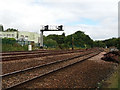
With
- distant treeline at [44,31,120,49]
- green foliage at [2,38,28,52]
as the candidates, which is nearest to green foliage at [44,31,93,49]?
distant treeline at [44,31,120,49]

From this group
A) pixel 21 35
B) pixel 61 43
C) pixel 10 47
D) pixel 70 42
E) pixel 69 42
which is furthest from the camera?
pixel 61 43

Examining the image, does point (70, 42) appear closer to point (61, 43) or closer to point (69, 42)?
point (69, 42)

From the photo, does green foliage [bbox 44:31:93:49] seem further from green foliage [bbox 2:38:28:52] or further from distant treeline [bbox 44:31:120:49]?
green foliage [bbox 2:38:28:52]

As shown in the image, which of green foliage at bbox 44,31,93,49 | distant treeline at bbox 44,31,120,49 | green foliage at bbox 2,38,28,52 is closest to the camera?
green foliage at bbox 2,38,28,52

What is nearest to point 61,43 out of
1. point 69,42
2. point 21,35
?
point 69,42

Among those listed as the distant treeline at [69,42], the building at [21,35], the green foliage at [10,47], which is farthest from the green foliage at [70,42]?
the green foliage at [10,47]

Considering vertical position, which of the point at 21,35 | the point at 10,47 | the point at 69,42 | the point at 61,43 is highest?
the point at 21,35

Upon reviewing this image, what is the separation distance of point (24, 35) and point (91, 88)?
63.5m

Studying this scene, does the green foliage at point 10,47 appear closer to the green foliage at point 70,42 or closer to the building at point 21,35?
the green foliage at point 70,42

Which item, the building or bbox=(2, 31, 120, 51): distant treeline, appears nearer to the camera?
bbox=(2, 31, 120, 51): distant treeline

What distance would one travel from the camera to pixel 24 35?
67.2m

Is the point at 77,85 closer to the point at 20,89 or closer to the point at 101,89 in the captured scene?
the point at 101,89

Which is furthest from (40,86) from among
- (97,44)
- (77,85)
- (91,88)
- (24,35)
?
(97,44)

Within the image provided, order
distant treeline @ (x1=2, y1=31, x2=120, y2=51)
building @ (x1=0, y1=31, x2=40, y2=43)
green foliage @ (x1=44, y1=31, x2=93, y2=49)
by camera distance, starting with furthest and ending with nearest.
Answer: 1. building @ (x1=0, y1=31, x2=40, y2=43)
2. green foliage @ (x1=44, y1=31, x2=93, y2=49)
3. distant treeline @ (x1=2, y1=31, x2=120, y2=51)
